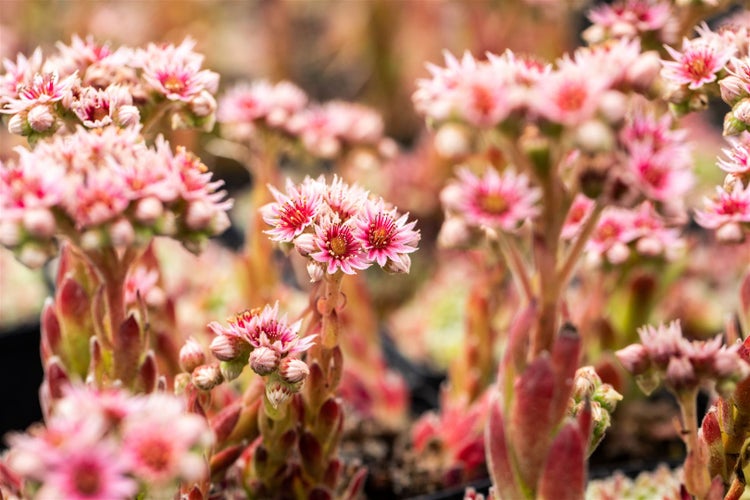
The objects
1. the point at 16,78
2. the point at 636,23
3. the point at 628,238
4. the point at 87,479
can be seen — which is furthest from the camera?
the point at 628,238

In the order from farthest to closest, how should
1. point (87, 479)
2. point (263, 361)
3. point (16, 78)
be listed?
1. point (16, 78)
2. point (263, 361)
3. point (87, 479)

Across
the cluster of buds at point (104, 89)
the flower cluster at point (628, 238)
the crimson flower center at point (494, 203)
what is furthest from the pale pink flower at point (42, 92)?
the flower cluster at point (628, 238)

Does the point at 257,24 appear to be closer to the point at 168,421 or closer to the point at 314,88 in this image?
the point at 314,88

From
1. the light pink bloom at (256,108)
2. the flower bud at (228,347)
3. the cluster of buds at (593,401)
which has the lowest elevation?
the cluster of buds at (593,401)

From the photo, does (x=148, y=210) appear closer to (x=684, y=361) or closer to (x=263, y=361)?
(x=263, y=361)

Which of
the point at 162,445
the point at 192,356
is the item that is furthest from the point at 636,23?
the point at 162,445

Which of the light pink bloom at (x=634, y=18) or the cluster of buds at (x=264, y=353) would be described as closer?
the cluster of buds at (x=264, y=353)

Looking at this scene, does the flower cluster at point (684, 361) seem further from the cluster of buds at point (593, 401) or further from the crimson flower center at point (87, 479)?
the crimson flower center at point (87, 479)

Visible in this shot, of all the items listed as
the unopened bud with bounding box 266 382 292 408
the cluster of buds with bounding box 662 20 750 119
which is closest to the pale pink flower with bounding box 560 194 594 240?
the cluster of buds with bounding box 662 20 750 119
